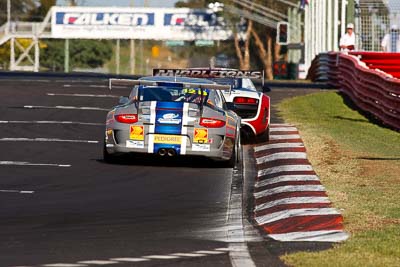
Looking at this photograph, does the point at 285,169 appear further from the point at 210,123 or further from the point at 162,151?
the point at 162,151

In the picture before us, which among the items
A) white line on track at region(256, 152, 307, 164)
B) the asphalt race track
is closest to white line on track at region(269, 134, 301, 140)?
the asphalt race track

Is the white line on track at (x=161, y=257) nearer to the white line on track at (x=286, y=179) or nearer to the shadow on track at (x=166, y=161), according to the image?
the white line on track at (x=286, y=179)

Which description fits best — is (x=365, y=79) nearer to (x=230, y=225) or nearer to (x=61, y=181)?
(x=61, y=181)

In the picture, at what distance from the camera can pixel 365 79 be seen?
27.2 metres

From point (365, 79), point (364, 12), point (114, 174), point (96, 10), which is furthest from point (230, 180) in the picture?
point (96, 10)

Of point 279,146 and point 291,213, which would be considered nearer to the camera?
point 291,213

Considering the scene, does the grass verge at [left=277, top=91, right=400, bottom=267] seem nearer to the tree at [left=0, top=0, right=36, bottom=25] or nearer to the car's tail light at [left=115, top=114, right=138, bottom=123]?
the car's tail light at [left=115, top=114, right=138, bottom=123]

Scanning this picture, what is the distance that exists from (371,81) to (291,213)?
1543cm

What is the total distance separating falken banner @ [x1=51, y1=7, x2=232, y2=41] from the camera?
263 ft

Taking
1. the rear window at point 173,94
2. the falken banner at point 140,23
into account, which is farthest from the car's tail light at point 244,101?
the falken banner at point 140,23

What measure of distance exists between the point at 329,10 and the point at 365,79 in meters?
17.4

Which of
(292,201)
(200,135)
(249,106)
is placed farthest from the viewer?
(249,106)

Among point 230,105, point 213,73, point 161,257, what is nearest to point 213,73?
point 213,73

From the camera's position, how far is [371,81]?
2623cm
